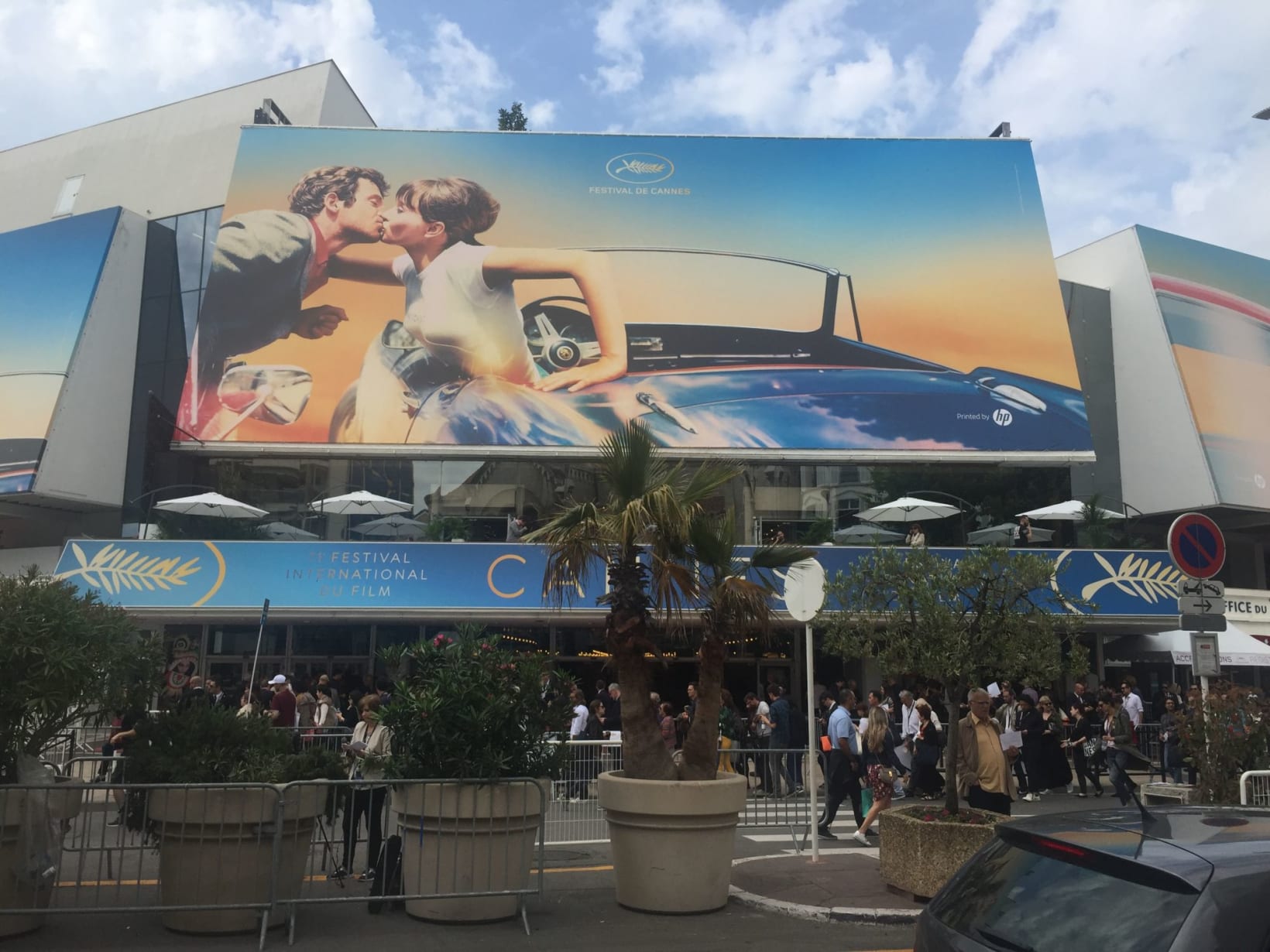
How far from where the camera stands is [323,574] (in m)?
22.2

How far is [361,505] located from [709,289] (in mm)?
10597

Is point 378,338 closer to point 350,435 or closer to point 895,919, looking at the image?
point 350,435

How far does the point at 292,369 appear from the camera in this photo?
2600 cm

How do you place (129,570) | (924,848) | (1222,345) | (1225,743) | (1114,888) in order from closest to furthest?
(1114,888) → (924,848) → (1225,743) → (129,570) → (1222,345)

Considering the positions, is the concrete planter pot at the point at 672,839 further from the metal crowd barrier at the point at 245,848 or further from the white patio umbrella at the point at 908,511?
the white patio umbrella at the point at 908,511

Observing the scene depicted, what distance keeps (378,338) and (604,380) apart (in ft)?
19.3

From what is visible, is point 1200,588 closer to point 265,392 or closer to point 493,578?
point 493,578

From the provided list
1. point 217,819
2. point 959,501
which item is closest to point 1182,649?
point 959,501

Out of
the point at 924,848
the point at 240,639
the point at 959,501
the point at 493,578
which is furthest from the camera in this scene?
the point at 959,501

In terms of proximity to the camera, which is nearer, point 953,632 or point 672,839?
point 672,839

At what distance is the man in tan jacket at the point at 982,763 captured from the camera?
9516 mm

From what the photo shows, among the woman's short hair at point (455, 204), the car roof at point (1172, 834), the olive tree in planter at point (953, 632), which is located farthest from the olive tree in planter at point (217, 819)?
the woman's short hair at point (455, 204)

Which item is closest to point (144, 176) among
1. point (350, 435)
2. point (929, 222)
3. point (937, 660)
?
point (350, 435)

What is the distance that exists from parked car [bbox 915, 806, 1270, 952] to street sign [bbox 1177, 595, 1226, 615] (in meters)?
5.99
